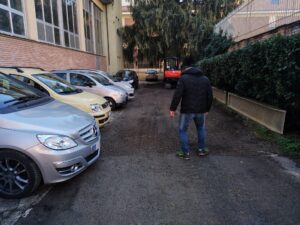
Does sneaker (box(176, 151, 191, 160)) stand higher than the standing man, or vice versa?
the standing man

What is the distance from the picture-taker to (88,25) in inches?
736

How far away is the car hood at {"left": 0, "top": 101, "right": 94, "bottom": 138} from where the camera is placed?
3137mm

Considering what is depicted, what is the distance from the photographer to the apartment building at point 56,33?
352 inches

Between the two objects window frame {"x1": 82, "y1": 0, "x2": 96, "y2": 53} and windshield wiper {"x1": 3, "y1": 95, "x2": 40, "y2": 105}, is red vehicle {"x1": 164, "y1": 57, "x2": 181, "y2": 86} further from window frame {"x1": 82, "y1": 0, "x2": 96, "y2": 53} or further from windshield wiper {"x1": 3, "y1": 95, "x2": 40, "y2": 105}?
windshield wiper {"x1": 3, "y1": 95, "x2": 40, "y2": 105}

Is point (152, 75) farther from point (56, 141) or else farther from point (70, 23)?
point (56, 141)

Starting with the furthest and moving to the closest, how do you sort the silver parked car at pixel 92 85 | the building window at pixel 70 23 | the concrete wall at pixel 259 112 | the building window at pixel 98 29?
the building window at pixel 98 29
the building window at pixel 70 23
the silver parked car at pixel 92 85
the concrete wall at pixel 259 112

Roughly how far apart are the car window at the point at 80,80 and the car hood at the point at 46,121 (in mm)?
5389

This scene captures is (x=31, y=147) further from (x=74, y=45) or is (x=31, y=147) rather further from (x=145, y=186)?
(x=74, y=45)

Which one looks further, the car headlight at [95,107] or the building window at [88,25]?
the building window at [88,25]

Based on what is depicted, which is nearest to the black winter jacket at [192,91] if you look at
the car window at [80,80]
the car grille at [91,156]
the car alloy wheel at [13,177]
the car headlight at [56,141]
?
the car grille at [91,156]

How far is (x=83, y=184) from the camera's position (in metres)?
3.66

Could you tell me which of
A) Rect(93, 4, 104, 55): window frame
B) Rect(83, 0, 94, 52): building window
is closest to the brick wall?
Rect(83, 0, 94, 52): building window

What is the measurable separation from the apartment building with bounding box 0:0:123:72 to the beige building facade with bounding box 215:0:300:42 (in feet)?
31.0

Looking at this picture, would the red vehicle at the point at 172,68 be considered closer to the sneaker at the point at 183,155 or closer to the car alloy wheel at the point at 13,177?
the sneaker at the point at 183,155
